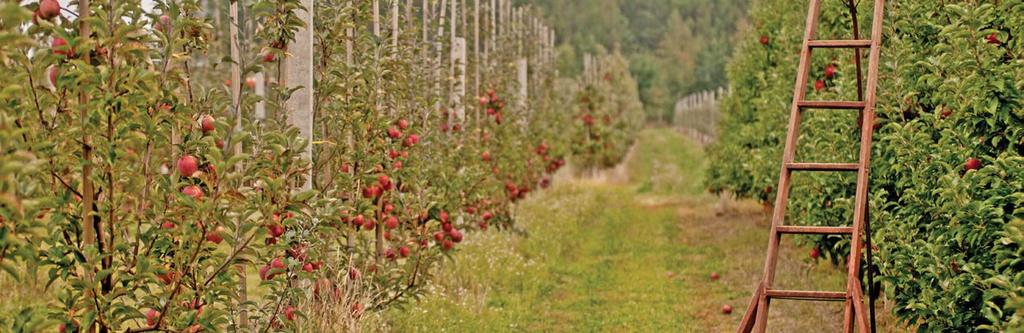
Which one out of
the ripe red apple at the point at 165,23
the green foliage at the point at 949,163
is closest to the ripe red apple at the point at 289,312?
the ripe red apple at the point at 165,23

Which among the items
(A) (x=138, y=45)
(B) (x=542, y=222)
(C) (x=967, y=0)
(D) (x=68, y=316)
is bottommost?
(B) (x=542, y=222)

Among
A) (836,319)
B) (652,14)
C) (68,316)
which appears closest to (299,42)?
(68,316)

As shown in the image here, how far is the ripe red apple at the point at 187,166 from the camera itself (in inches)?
127

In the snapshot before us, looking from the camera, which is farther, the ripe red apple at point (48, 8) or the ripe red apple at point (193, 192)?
the ripe red apple at point (193, 192)

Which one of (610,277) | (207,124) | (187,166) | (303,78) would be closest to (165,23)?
(207,124)

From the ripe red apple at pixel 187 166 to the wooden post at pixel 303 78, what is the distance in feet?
5.20

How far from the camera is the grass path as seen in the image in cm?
722

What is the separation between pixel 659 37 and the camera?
88.8 metres

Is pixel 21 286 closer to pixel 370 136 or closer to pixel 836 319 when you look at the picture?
pixel 370 136

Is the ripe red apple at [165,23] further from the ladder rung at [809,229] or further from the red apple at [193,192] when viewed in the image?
the ladder rung at [809,229]

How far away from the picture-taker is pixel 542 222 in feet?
42.5

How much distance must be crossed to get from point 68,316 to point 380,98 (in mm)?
3414

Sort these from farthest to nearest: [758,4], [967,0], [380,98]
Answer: [758,4]
[380,98]
[967,0]

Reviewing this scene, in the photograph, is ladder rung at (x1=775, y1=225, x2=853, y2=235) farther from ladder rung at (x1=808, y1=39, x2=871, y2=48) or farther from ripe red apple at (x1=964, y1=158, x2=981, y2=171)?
ladder rung at (x1=808, y1=39, x2=871, y2=48)
